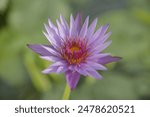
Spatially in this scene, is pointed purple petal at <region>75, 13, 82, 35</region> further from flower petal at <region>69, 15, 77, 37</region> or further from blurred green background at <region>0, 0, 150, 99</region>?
blurred green background at <region>0, 0, 150, 99</region>

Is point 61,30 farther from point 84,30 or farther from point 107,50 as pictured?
point 107,50

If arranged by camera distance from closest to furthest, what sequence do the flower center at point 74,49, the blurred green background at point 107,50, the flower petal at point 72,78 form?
the flower petal at point 72,78, the flower center at point 74,49, the blurred green background at point 107,50

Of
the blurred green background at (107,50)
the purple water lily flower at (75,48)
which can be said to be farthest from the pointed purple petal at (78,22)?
the blurred green background at (107,50)

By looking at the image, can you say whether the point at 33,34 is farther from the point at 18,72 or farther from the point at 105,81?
the point at 105,81

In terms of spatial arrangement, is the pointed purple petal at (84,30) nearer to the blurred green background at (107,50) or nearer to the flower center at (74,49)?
the flower center at (74,49)

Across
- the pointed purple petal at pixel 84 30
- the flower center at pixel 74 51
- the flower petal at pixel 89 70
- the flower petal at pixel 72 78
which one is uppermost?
the pointed purple petal at pixel 84 30

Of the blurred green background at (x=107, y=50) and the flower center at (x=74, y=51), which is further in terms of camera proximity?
the blurred green background at (x=107, y=50)

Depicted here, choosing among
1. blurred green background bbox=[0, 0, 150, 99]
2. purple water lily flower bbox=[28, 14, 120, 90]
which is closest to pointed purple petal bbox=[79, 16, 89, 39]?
purple water lily flower bbox=[28, 14, 120, 90]

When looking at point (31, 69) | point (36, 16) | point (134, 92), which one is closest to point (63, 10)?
point (36, 16)
